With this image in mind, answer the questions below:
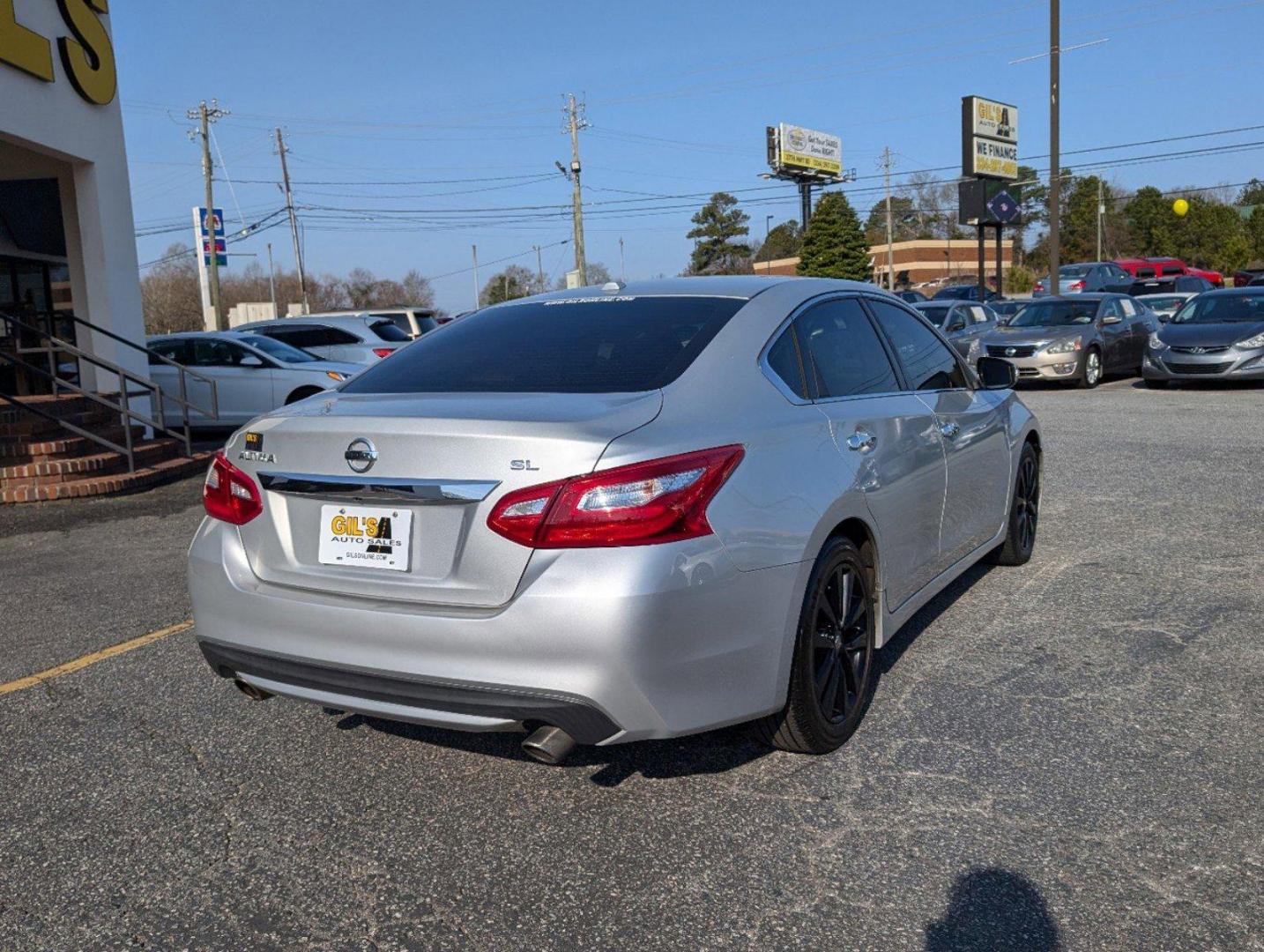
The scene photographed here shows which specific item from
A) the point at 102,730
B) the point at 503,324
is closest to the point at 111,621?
the point at 102,730

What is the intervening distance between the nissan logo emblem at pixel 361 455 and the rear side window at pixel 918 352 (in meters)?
2.43

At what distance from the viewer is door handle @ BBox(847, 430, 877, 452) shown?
3926 mm

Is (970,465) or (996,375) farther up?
(996,375)

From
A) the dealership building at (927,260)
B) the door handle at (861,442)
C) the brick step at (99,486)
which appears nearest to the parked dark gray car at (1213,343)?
the brick step at (99,486)

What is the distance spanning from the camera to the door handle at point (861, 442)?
393 cm

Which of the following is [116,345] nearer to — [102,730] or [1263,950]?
[102,730]

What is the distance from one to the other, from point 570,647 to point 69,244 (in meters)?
15.0

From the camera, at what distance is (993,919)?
2816mm

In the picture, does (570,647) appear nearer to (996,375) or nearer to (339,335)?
(996,375)

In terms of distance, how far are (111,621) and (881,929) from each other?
4.43m

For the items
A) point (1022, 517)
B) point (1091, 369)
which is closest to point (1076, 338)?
point (1091, 369)

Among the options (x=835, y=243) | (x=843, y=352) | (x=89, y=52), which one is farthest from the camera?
(x=835, y=243)

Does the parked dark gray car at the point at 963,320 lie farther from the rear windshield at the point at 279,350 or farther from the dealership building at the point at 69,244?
the dealership building at the point at 69,244

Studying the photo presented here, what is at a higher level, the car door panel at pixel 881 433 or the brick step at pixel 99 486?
the car door panel at pixel 881 433
